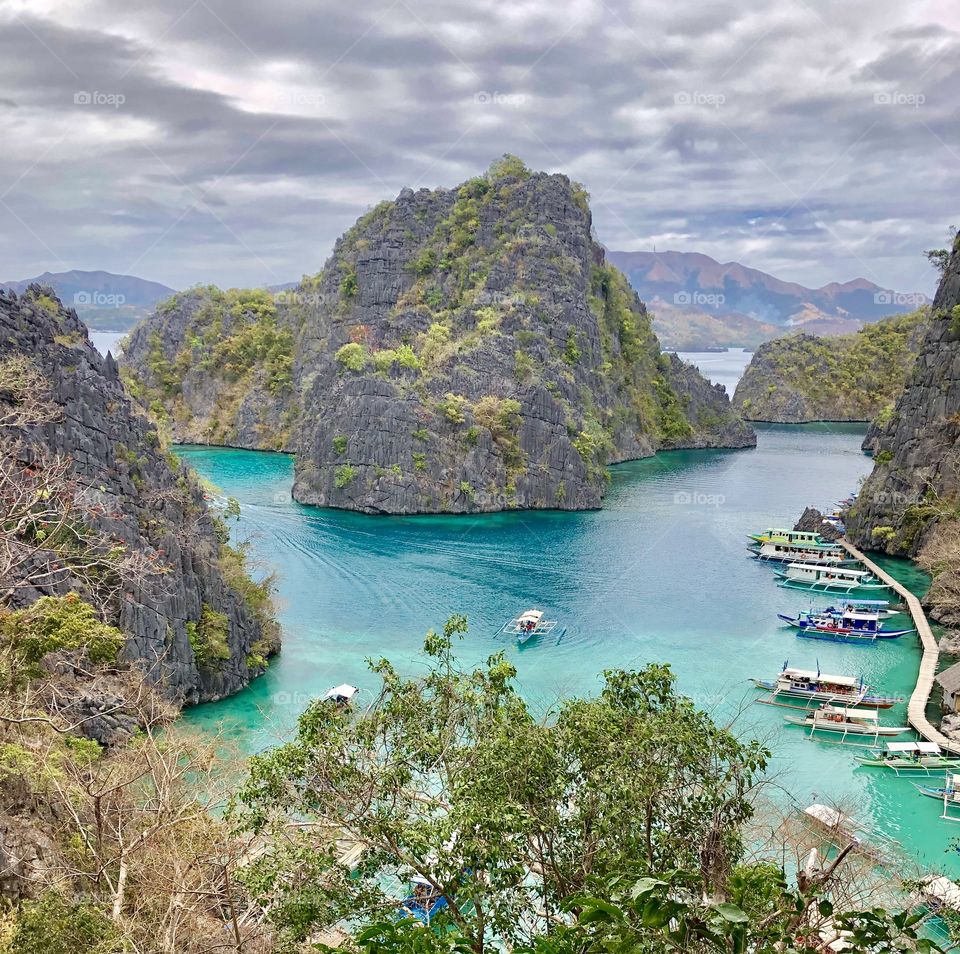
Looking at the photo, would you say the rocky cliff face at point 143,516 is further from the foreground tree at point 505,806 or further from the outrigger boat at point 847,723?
the outrigger boat at point 847,723

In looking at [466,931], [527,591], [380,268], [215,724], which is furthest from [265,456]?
[466,931]

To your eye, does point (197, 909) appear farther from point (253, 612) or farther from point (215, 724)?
point (253, 612)

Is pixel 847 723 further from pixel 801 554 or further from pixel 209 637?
pixel 801 554
